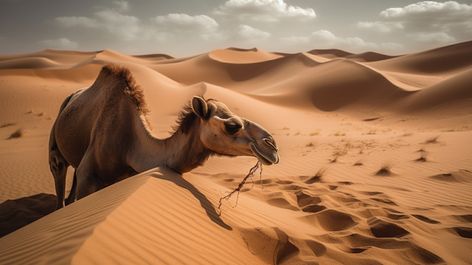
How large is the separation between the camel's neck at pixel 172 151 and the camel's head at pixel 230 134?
16 centimetres

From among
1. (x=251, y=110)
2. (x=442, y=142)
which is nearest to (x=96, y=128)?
(x=442, y=142)

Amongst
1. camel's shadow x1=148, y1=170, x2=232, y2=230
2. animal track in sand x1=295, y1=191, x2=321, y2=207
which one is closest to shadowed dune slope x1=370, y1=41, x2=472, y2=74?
animal track in sand x1=295, y1=191, x2=321, y2=207

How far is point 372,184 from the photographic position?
6586 millimetres

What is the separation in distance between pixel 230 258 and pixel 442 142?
32.2ft

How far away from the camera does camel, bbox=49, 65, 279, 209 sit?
145 inches

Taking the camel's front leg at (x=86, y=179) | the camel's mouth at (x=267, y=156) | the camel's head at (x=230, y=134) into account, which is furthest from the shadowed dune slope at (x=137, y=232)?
the camel's front leg at (x=86, y=179)

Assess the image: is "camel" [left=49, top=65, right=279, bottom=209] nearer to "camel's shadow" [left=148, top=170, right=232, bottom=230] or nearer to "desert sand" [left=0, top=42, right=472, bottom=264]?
"camel's shadow" [left=148, top=170, right=232, bottom=230]

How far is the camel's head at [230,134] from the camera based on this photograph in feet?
11.3

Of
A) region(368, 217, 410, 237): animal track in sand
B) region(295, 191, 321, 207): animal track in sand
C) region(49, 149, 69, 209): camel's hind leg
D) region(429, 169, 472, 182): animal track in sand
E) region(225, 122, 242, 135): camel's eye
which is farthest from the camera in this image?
region(429, 169, 472, 182): animal track in sand

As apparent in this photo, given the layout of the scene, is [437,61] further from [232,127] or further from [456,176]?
[232,127]

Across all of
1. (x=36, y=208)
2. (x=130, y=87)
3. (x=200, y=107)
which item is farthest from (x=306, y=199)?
(x=36, y=208)

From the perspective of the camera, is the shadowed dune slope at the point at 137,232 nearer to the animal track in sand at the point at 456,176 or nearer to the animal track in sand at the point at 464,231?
the animal track in sand at the point at 464,231

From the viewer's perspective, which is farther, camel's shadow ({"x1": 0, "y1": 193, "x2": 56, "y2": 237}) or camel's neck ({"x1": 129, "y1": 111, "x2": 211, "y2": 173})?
camel's shadow ({"x1": 0, "y1": 193, "x2": 56, "y2": 237})

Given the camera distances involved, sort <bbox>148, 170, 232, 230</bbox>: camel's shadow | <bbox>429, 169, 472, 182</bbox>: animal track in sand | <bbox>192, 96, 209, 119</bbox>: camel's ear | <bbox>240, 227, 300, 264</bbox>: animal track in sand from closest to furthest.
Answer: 1. <bbox>240, 227, 300, 264</bbox>: animal track in sand
2. <bbox>148, 170, 232, 230</bbox>: camel's shadow
3. <bbox>192, 96, 209, 119</bbox>: camel's ear
4. <bbox>429, 169, 472, 182</bbox>: animal track in sand
